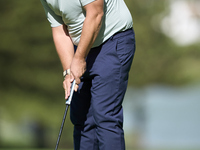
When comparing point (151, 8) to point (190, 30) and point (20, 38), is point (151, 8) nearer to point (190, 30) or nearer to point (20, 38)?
point (20, 38)

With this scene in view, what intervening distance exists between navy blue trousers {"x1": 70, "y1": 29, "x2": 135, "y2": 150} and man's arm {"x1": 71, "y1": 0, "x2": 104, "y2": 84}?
0.48ft

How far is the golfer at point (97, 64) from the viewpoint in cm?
310

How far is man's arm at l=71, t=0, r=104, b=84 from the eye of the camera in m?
3.05

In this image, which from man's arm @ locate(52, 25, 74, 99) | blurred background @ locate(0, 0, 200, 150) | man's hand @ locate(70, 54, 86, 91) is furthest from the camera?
blurred background @ locate(0, 0, 200, 150)

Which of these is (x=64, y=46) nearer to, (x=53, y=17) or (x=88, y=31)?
(x=53, y=17)

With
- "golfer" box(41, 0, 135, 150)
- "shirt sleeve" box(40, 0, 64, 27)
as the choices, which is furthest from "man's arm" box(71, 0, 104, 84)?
"shirt sleeve" box(40, 0, 64, 27)

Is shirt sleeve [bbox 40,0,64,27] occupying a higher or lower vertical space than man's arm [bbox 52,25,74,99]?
higher

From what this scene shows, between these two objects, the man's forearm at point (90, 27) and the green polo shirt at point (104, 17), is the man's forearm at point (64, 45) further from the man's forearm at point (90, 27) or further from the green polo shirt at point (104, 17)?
the man's forearm at point (90, 27)

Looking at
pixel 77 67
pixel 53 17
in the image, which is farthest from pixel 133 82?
pixel 77 67

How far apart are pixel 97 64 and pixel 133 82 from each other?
545 inches

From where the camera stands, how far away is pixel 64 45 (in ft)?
11.4

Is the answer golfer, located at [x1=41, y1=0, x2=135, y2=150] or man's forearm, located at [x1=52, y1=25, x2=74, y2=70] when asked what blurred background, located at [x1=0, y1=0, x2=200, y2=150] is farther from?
golfer, located at [x1=41, y1=0, x2=135, y2=150]

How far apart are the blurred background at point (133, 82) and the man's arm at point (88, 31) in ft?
35.0

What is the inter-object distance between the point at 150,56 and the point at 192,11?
15.7 meters
